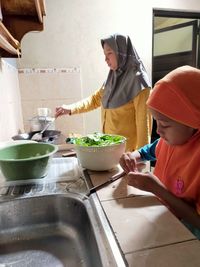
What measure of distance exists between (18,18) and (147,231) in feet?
4.16

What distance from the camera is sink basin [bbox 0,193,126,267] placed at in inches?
25.2

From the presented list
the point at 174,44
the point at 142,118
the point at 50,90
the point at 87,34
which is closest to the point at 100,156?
A: the point at 142,118

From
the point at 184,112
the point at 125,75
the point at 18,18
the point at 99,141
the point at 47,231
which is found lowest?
the point at 47,231

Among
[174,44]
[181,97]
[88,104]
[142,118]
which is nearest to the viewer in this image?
[181,97]

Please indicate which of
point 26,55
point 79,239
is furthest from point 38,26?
point 79,239

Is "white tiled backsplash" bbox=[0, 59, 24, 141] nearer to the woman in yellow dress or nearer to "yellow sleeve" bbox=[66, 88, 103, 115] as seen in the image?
"yellow sleeve" bbox=[66, 88, 103, 115]

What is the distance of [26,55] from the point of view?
6.68ft

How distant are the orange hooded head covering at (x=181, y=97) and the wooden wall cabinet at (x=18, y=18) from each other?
0.67 meters

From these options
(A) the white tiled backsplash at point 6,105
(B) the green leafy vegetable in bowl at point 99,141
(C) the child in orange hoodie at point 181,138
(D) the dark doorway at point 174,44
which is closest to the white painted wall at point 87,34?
(D) the dark doorway at point 174,44

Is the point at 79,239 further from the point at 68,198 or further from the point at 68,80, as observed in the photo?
the point at 68,80

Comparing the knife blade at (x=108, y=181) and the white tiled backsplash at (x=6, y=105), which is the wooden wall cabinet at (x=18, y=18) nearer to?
the white tiled backsplash at (x=6, y=105)

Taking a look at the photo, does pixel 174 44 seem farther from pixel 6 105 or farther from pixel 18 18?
pixel 6 105

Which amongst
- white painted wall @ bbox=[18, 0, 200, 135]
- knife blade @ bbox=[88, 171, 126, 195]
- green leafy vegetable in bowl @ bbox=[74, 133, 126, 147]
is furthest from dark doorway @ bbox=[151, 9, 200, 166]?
knife blade @ bbox=[88, 171, 126, 195]

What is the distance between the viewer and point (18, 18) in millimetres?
1302
